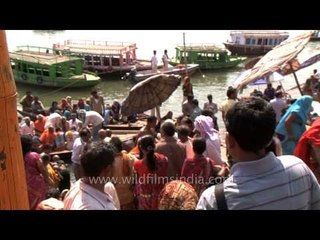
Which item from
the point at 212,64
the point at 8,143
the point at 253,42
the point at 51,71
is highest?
the point at 8,143

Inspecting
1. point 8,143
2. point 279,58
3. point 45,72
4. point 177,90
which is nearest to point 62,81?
point 45,72

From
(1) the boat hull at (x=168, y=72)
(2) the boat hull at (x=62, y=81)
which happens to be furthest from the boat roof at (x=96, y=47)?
(2) the boat hull at (x=62, y=81)

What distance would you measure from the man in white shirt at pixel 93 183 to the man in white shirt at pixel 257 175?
3.16 feet

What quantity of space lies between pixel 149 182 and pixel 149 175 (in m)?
0.06

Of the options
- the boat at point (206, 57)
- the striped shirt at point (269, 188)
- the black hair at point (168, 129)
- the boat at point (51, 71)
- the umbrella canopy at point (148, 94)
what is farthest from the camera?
the boat at point (206, 57)

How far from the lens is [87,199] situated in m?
2.57

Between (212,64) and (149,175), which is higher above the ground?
(149,175)

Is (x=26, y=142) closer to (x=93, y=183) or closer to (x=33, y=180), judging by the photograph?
(x=33, y=180)

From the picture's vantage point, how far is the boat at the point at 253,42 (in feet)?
96.6

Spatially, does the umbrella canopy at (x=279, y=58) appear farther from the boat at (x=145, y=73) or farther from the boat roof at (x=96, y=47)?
the boat roof at (x=96, y=47)

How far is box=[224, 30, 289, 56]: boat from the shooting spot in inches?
1159

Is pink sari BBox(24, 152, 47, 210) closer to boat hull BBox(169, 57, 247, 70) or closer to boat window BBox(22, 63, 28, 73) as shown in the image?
boat window BBox(22, 63, 28, 73)

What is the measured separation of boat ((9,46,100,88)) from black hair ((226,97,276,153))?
21870 mm
